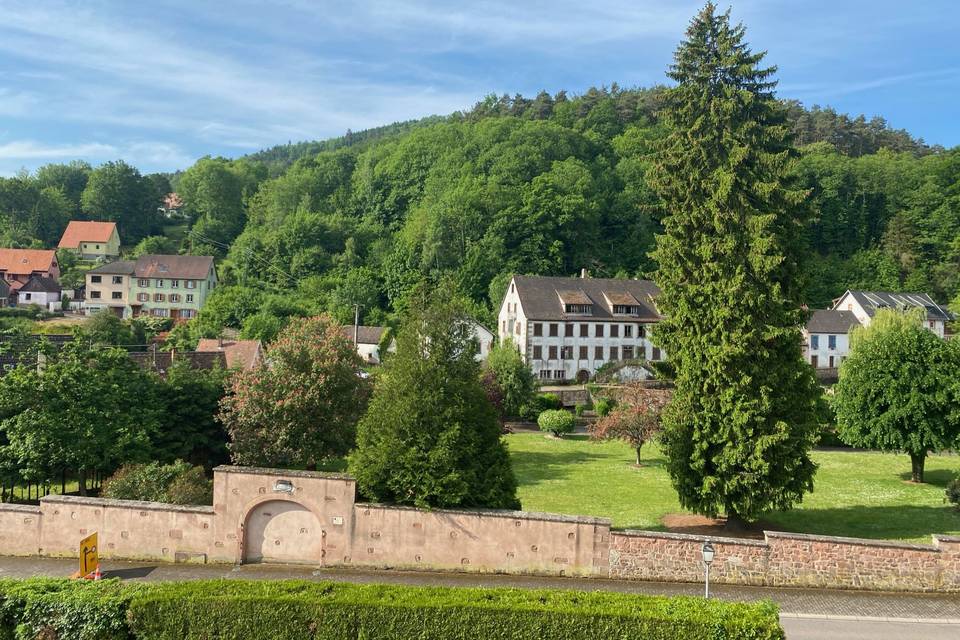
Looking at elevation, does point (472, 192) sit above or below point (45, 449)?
above

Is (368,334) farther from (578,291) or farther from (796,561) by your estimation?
(796,561)

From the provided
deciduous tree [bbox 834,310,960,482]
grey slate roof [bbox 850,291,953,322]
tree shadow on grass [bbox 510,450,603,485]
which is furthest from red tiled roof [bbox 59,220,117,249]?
deciduous tree [bbox 834,310,960,482]

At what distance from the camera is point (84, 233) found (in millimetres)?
107375

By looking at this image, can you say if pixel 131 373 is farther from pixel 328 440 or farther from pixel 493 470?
pixel 493 470

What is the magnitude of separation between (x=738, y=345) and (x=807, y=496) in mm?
10735

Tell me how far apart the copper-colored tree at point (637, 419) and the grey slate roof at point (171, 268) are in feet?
210

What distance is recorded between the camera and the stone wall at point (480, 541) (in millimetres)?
19484

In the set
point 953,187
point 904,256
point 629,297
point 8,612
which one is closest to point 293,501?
point 8,612

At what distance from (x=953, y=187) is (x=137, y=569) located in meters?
109

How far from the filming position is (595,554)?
19.5m

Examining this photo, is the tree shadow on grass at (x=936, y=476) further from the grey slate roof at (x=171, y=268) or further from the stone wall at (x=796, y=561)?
the grey slate roof at (x=171, y=268)

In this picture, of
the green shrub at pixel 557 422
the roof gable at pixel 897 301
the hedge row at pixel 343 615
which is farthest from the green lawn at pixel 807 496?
the roof gable at pixel 897 301

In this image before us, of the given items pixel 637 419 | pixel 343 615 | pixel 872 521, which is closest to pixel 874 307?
pixel 637 419

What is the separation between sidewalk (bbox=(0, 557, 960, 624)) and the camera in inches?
691
